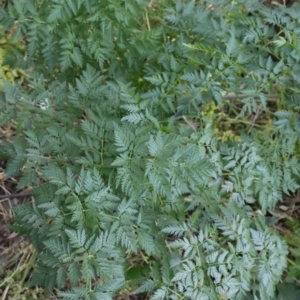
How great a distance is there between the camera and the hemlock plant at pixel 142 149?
1782mm

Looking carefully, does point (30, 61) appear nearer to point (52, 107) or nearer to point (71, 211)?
point (52, 107)

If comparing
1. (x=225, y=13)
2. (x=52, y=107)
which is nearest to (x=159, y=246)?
(x=52, y=107)

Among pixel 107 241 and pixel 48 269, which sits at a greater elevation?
pixel 107 241

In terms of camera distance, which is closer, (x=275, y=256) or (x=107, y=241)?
(x=107, y=241)

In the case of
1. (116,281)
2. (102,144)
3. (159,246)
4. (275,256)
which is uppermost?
(102,144)

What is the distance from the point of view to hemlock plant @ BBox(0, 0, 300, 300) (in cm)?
178

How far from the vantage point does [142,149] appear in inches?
70.9

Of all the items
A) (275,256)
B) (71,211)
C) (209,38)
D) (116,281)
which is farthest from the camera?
(209,38)

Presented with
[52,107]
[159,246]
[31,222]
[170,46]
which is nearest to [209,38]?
[170,46]

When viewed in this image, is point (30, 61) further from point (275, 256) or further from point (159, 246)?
point (275, 256)

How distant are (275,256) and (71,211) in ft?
3.18

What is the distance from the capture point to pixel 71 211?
185 centimetres

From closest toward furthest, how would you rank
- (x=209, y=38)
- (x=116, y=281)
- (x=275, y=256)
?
1. (x=116, y=281)
2. (x=275, y=256)
3. (x=209, y=38)

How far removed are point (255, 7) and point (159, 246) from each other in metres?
1.33
